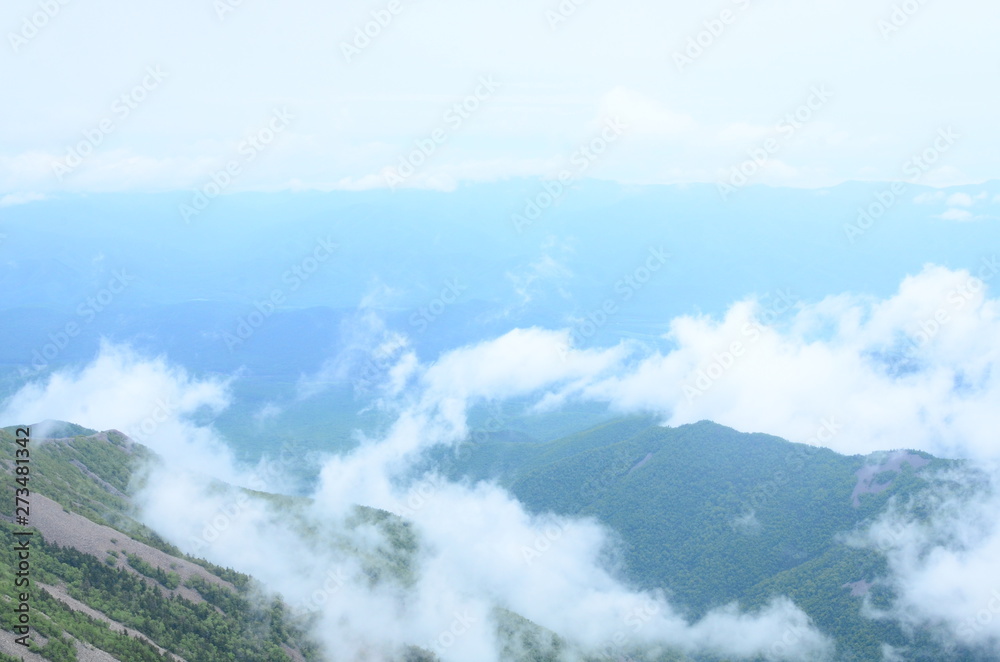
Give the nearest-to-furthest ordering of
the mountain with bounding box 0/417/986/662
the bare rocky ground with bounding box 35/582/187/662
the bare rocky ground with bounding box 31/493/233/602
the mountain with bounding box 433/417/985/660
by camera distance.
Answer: the bare rocky ground with bounding box 35/582/187/662 < the mountain with bounding box 0/417/986/662 < the bare rocky ground with bounding box 31/493/233/602 < the mountain with bounding box 433/417/985/660

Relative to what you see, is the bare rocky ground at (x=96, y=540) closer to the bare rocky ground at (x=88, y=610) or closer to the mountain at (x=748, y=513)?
A: the bare rocky ground at (x=88, y=610)

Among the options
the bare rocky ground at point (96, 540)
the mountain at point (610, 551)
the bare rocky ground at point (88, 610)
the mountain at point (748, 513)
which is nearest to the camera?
the bare rocky ground at point (88, 610)

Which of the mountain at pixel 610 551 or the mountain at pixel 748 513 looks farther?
the mountain at pixel 748 513

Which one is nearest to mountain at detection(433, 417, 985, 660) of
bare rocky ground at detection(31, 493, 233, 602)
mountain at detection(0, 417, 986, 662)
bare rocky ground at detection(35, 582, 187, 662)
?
mountain at detection(0, 417, 986, 662)

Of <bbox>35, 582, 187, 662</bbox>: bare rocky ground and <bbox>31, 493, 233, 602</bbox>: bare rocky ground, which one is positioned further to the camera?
<bbox>31, 493, 233, 602</bbox>: bare rocky ground

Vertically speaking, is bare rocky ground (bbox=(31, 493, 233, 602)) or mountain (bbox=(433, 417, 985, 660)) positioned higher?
mountain (bbox=(433, 417, 985, 660))

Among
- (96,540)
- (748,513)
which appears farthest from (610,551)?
(96,540)

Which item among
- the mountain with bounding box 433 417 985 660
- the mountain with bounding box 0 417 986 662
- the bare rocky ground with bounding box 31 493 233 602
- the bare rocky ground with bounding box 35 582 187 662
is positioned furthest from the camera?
the mountain with bounding box 433 417 985 660

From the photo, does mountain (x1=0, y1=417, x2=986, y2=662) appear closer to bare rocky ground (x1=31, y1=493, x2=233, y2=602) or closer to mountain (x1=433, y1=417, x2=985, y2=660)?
bare rocky ground (x1=31, y1=493, x2=233, y2=602)

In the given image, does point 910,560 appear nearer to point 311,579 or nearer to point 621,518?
point 621,518

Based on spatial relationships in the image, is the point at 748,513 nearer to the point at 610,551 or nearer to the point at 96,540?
the point at 610,551

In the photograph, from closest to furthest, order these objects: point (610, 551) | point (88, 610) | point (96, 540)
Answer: point (88, 610) < point (96, 540) < point (610, 551)

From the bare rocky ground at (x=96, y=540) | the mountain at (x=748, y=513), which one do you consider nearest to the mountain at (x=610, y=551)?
the bare rocky ground at (x=96, y=540)
